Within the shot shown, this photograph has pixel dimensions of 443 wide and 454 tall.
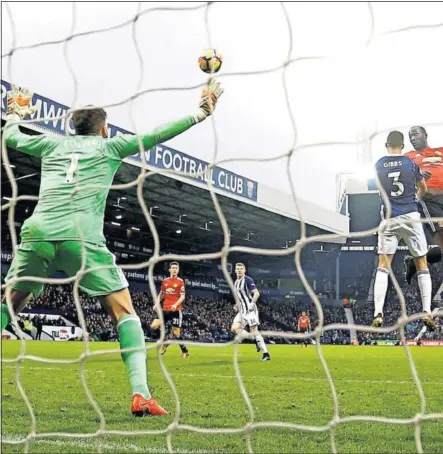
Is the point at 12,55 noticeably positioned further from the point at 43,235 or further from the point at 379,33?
the point at 379,33

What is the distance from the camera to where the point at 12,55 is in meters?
3.24

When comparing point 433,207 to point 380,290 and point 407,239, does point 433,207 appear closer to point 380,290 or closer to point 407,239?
point 407,239

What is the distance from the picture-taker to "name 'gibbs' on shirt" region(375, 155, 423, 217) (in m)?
4.07

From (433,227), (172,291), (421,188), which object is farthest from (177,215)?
(421,188)

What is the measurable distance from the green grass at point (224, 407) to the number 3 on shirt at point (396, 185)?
1294 millimetres

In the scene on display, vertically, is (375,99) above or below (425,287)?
above

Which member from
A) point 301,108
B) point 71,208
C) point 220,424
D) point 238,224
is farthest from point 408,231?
point 238,224

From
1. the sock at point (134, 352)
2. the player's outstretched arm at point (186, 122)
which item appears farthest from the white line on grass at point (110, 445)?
the player's outstretched arm at point (186, 122)

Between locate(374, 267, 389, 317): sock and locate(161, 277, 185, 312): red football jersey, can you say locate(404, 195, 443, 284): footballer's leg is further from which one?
locate(161, 277, 185, 312): red football jersey

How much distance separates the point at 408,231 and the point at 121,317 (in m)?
2.22

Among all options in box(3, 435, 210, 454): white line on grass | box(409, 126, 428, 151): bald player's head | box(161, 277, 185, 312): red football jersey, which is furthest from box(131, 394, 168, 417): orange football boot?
box(161, 277, 185, 312): red football jersey

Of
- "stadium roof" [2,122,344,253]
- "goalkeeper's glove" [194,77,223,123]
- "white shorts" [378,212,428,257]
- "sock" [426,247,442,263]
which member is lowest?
"sock" [426,247,442,263]

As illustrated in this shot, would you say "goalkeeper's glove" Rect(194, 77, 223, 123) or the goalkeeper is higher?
"goalkeeper's glove" Rect(194, 77, 223, 123)

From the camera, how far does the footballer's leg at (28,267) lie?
9.61 ft
